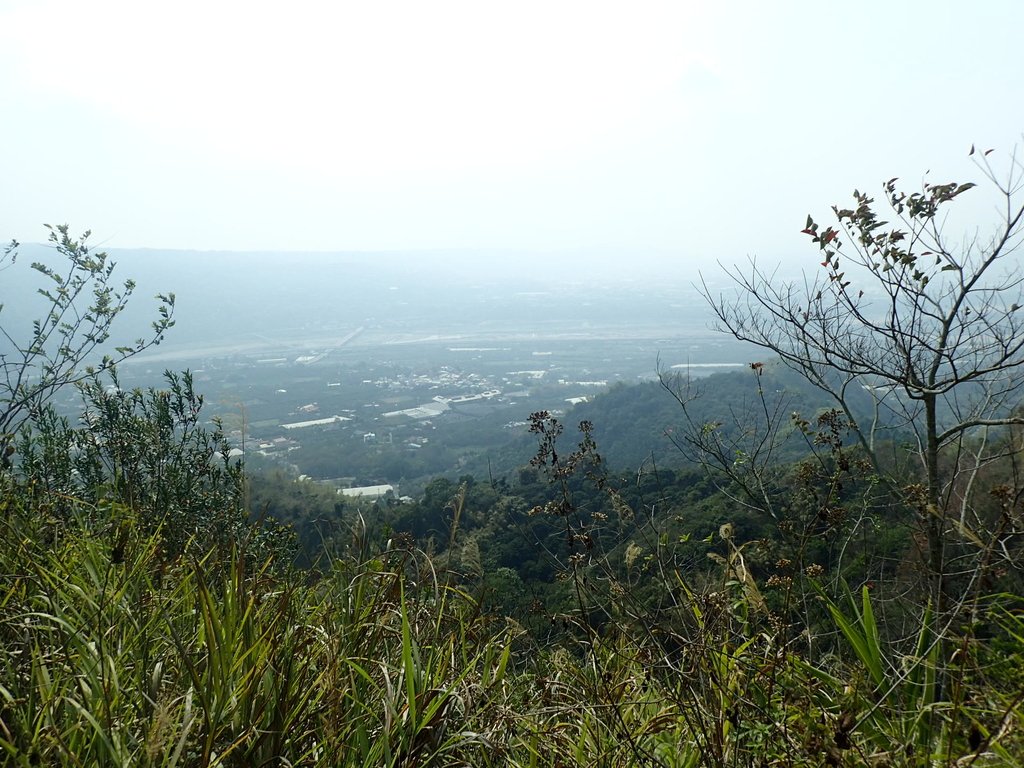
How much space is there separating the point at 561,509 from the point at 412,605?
4.10ft

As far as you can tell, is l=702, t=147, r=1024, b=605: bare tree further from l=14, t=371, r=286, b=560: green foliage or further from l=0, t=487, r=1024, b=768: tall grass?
l=14, t=371, r=286, b=560: green foliage

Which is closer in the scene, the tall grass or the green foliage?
the tall grass

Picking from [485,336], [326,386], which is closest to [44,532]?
[326,386]

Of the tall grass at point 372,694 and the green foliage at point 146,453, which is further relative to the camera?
the green foliage at point 146,453

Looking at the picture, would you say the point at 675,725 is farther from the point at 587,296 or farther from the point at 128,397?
the point at 587,296

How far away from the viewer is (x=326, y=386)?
213 feet

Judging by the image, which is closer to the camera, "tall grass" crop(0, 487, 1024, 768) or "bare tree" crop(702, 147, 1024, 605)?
"tall grass" crop(0, 487, 1024, 768)

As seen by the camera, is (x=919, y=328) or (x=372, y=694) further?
(x=919, y=328)

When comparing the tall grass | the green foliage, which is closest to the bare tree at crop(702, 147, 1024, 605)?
the tall grass


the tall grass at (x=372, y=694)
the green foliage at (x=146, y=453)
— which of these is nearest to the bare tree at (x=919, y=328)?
the tall grass at (x=372, y=694)

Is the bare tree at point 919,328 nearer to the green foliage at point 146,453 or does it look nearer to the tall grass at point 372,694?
the tall grass at point 372,694

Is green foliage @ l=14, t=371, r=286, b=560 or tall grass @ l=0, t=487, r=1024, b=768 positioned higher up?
tall grass @ l=0, t=487, r=1024, b=768

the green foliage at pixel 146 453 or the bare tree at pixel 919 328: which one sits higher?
the bare tree at pixel 919 328

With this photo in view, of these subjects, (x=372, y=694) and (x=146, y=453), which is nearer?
(x=372, y=694)
